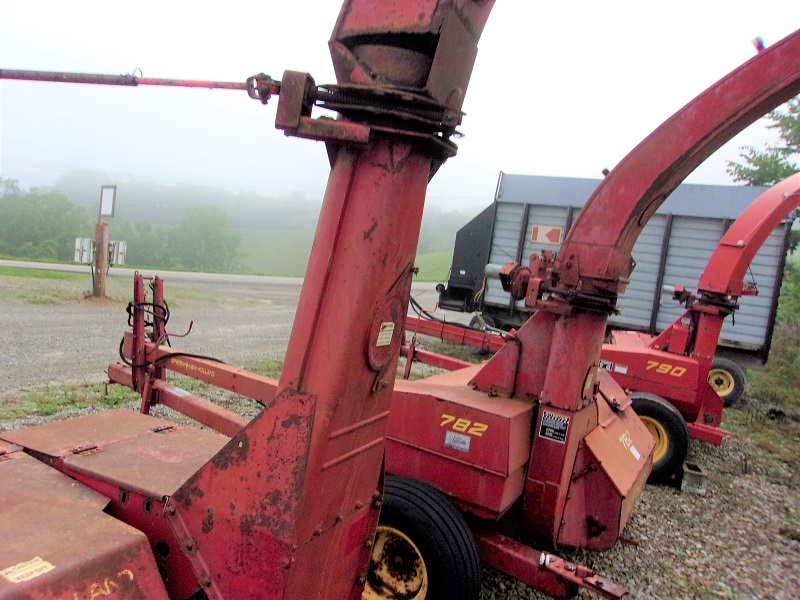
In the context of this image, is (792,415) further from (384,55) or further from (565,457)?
(384,55)

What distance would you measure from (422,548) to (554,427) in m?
0.98

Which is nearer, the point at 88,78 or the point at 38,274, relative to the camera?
the point at 88,78

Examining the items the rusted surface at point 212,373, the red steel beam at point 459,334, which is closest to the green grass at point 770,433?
the red steel beam at point 459,334

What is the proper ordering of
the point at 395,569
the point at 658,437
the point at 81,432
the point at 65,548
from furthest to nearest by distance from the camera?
the point at 658,437
the point at 395,569
the point at 81,432
the point at 65,548

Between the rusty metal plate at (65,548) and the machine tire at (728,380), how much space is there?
363 inches

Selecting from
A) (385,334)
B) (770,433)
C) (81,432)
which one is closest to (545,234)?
(770,433)

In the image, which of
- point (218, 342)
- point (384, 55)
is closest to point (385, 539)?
point (384, 55)

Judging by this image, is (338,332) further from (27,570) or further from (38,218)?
(38,218)

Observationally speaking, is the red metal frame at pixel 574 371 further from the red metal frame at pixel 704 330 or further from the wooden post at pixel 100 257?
the wooden post at pixel 100 257

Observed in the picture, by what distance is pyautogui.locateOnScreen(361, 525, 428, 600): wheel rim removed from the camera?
3.03 metres

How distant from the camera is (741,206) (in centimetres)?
981

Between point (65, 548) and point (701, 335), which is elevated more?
point (701, 335)

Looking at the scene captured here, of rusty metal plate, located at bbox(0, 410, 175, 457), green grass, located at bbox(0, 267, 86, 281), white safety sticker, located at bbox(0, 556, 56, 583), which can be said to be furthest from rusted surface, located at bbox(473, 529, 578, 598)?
green grass, located at bbox(0, 267, 86, 281)

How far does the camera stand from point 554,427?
3.22m
